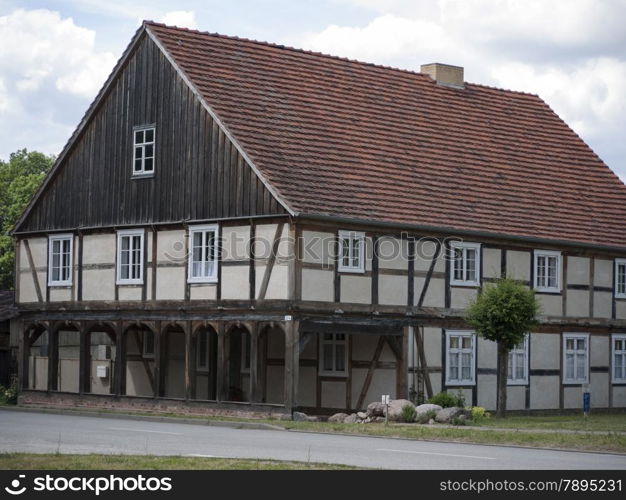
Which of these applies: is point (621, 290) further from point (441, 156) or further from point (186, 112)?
point (186, 112)

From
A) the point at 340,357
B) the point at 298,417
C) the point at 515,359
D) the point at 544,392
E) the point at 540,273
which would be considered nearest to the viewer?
the point at 298,417

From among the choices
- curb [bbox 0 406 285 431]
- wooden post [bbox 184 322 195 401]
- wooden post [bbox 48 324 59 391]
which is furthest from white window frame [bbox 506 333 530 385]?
wooden post [bbox 48 324 59 391]

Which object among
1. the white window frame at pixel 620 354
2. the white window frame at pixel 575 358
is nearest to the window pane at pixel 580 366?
the white window frame at pixel 575 358

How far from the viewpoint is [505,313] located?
34812 mm

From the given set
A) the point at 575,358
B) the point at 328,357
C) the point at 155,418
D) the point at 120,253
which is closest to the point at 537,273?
the point at 575,358

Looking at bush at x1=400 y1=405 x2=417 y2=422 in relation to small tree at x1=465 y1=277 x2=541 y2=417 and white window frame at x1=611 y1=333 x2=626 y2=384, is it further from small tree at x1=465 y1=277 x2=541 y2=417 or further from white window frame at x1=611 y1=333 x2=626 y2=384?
white window frame at x1=611 y1=333 x2=626 y2=384

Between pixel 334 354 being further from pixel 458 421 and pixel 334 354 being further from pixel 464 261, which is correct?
pixel 458 421

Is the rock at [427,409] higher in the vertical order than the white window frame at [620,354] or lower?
lower

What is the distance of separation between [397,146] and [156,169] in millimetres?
6606

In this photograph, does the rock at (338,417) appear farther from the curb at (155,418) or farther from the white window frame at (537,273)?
the white window frame at (537,273)

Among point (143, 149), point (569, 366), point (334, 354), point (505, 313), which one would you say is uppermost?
point (143, 149)

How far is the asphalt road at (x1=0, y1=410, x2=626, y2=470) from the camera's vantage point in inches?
822

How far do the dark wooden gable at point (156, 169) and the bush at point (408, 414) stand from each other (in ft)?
18.4

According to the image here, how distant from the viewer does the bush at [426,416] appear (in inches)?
1256
